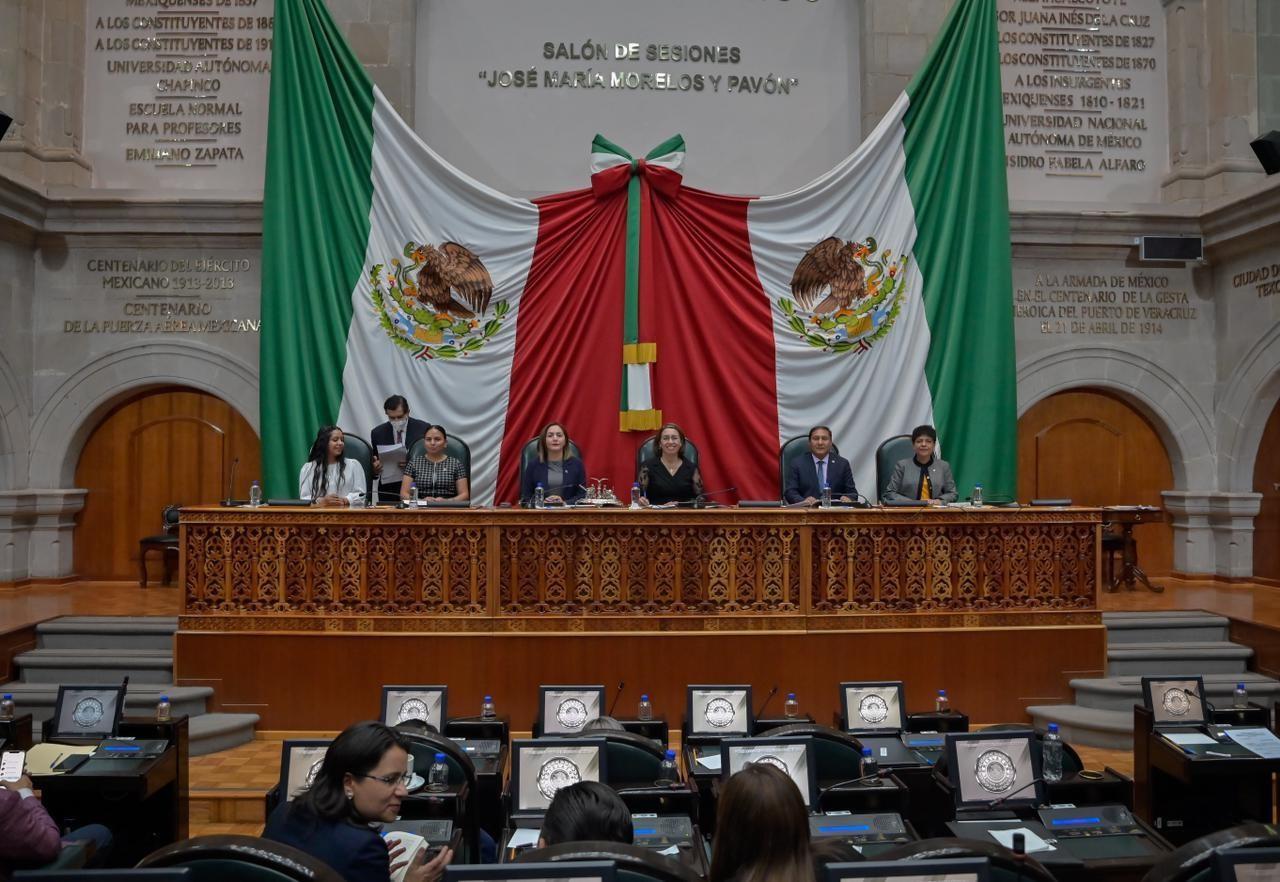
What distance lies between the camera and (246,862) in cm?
205

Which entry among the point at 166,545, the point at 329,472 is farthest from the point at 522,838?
the point at 166,545

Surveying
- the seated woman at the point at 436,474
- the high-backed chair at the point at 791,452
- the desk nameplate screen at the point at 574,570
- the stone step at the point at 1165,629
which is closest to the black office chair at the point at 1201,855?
the desk nameplate screen at the point at 574,570

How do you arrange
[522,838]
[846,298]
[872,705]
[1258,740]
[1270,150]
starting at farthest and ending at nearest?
[846,298] < [1270,150] < [872,705] < [1258,740] < [522,838]

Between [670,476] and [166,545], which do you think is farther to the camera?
[166,545]

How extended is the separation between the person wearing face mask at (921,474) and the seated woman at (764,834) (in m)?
5.14

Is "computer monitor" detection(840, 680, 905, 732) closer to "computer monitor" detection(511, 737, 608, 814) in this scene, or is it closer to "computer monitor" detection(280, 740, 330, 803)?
"computer monitor" detection(511, 737, 608, 814)

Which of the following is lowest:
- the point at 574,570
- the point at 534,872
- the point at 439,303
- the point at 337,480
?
the point at 534,872

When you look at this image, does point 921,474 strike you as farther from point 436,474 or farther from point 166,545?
point 166,545

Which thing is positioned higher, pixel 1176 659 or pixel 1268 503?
pixel 1268 503

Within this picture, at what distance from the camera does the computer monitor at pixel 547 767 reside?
3314 mm

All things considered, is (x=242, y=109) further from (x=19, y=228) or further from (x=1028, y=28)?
(x=1028, y=28)

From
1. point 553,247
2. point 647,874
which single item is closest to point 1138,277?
point 553,247

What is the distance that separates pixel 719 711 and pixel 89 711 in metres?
2.67

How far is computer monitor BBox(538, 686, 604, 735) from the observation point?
441 centimetres
